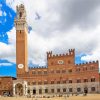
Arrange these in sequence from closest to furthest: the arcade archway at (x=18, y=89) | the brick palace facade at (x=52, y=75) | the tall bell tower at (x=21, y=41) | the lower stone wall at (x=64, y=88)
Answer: the lower stone wall at (x=64, y=88) → the brick palace facade at (x=52, y=75) → the arcade archway at (x=18, y=89) → the tall bell tower at (x=21, y=41)

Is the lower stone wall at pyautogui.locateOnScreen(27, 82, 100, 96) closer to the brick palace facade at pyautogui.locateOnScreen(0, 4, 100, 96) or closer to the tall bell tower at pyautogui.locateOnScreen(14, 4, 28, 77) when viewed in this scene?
the brick palace facade at pyautogui.locateOnScreen(0, 4, 100, 96)

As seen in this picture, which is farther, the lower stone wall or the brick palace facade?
the brick palace facade

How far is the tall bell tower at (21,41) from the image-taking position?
87.5 metres

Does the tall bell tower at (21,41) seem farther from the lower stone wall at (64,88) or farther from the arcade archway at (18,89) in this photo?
the lower stone wall at (64,88)

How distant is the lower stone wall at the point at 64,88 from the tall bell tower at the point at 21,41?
20.9 ft

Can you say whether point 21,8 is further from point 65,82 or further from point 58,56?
point 65,82

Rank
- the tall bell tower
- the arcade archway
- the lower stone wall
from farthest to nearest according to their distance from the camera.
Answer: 1. the tall bell tower
2. the arcade archway
3. the lower stone wall

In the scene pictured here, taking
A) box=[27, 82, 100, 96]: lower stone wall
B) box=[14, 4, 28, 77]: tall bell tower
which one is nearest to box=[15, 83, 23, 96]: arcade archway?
box=[27, 82, 100, 96]: lower stone wall

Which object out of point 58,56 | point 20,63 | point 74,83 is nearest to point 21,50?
point 20,63

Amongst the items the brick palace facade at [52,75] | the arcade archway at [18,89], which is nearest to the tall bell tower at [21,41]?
the brick palace facade at [52,75]

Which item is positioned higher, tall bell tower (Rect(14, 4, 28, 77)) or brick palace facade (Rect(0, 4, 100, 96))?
tall bell tower (Rect(14, 4, 28, 77))

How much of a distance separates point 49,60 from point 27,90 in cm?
1086

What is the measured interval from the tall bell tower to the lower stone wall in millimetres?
6367

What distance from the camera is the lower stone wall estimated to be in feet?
261
